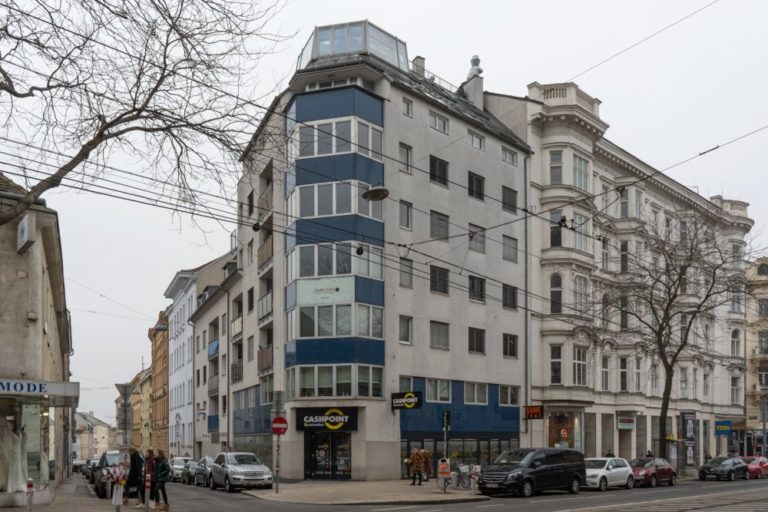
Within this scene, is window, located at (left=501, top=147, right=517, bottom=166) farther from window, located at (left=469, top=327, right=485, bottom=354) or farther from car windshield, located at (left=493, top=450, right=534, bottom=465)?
car windshield, located at (left=493, top=450, right=534, bottom=465)

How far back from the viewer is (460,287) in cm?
4322

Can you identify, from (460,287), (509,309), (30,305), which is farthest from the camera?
(509,309)

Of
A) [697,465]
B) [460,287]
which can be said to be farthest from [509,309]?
[697,465]

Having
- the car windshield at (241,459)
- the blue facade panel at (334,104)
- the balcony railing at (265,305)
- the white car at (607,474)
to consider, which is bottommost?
the white car at (607,474)

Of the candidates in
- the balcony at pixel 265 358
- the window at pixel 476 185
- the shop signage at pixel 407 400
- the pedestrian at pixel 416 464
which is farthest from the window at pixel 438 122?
the pedestrian at pixel 416 464

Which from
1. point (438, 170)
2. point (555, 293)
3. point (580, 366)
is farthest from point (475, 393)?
point (438, 170)

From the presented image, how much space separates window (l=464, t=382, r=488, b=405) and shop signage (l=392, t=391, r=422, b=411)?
5.47 m

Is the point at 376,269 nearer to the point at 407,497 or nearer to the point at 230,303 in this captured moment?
the point at 407,497

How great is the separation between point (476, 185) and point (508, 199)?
2.75 meters

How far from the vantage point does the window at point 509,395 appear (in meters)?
45.2

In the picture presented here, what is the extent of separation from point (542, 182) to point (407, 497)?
80.7ft

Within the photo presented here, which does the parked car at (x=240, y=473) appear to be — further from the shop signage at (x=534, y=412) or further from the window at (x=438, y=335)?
the shop signage at (x=534, y=412)

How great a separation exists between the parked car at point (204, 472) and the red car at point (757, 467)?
29.3m

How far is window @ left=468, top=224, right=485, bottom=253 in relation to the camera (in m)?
44.1
